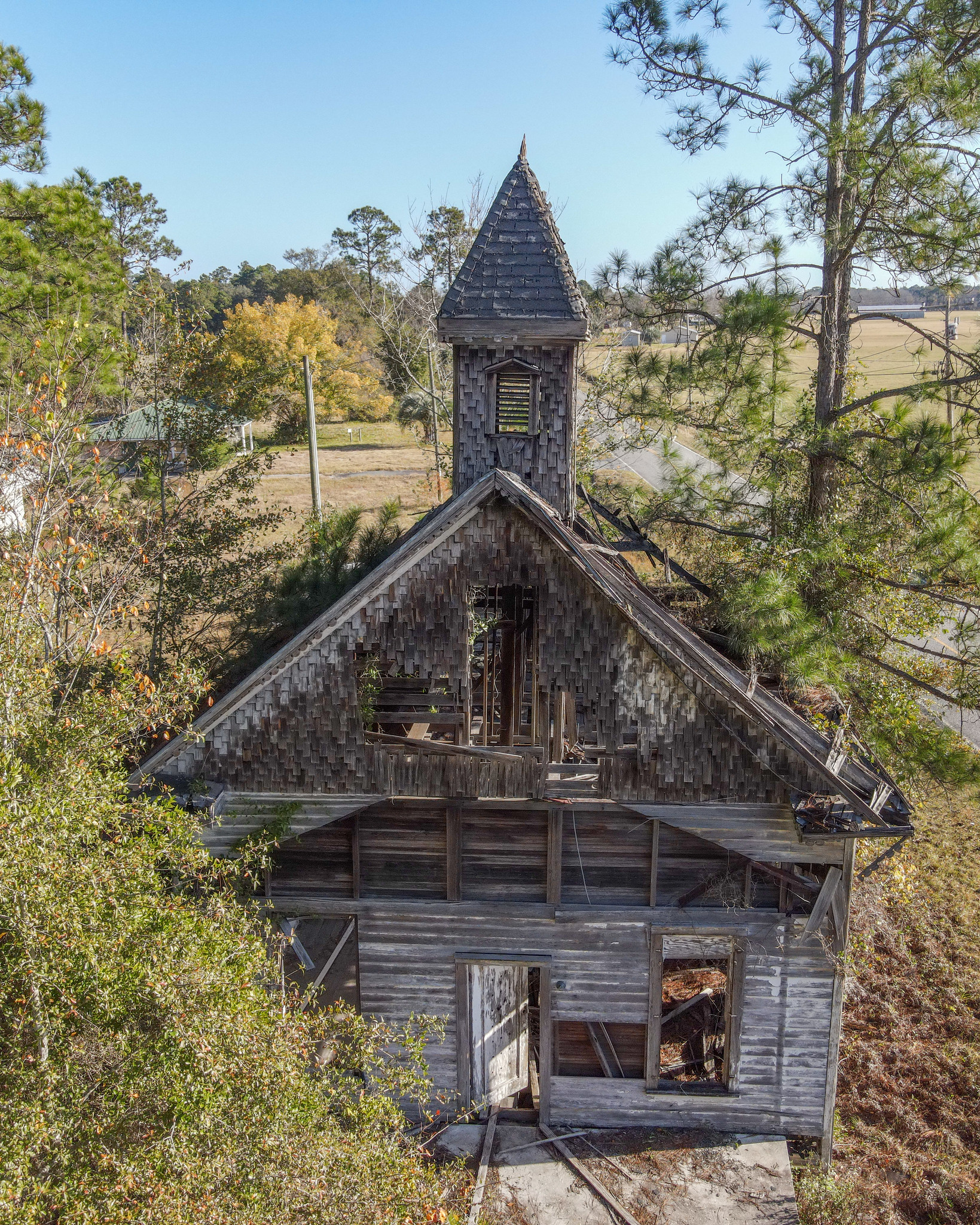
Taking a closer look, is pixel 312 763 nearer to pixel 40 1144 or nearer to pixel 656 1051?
pixel 40 1144

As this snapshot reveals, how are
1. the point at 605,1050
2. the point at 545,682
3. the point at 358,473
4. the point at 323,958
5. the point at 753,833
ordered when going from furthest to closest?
the point at 358,473 → the point at 323,958 → the point at 605,1050 → the point at 753,833 → the point at 545,682

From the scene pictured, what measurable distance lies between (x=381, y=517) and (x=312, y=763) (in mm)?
10282

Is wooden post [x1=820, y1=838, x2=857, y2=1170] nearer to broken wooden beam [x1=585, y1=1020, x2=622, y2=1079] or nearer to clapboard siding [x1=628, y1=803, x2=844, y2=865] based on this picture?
clapboard siding [x1=628, y1=803, x2=844, y2=865]

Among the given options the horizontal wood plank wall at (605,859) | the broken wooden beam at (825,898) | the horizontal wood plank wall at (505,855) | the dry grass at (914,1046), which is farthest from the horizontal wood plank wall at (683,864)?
the dry grass at (914,1046)

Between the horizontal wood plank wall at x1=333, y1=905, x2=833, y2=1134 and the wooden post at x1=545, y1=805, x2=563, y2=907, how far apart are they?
31 cm

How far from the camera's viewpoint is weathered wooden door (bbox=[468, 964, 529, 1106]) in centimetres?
1102

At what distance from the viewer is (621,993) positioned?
10602 millimetres

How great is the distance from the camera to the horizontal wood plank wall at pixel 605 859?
10320 mm

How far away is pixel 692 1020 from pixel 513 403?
992 cm

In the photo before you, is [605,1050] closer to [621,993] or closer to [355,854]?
[621,993]

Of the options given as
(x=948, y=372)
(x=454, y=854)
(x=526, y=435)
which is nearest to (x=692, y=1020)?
(x=454, y=854)

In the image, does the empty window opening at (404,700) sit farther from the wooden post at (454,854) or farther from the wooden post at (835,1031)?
the wooden post at (835,1031)

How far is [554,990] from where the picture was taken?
418 inches

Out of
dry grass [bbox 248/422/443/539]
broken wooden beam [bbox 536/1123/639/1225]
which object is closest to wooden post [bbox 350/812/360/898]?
broken wooden beam [bbox 536/1123/639/1225]
